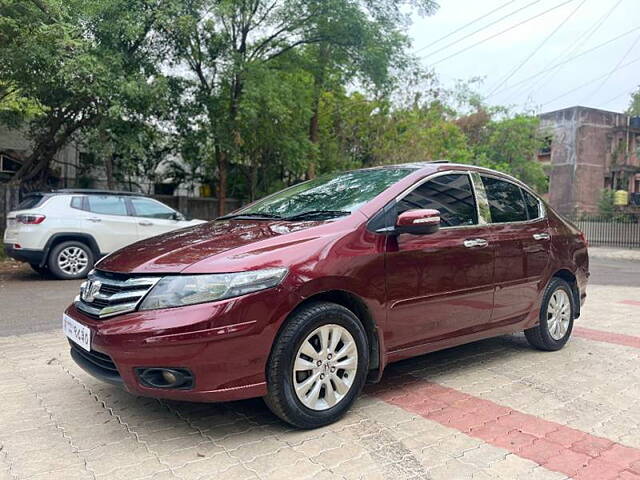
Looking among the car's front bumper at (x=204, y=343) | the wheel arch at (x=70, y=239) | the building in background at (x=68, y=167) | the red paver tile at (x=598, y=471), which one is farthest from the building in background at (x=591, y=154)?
the car's front bumper at (x=204, y=343)

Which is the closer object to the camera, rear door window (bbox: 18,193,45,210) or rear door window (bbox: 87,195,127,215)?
rear door window (bbox: 18,193,45,210)

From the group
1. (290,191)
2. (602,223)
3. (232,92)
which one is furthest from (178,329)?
(602,223)

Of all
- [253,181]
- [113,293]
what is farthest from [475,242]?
[253,181]

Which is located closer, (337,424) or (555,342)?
(337,424)

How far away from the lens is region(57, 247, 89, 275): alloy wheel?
31.0 ft

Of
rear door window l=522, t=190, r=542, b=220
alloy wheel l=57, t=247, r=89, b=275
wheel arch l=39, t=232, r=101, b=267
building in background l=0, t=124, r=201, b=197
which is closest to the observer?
rear door window l=522, t=190, r=542, b=220

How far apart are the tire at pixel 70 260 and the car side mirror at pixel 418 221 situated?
25.5 feet

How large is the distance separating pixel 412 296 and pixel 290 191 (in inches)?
60.1

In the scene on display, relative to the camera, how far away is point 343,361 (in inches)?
129

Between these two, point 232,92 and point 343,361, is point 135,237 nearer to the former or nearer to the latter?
point 232,92

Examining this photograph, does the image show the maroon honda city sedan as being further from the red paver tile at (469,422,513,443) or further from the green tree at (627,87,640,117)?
the green tree at (627,87,640,117)

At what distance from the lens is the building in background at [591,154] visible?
31594 millimetres

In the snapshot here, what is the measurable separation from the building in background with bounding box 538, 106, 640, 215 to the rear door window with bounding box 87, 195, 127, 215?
27.9 m

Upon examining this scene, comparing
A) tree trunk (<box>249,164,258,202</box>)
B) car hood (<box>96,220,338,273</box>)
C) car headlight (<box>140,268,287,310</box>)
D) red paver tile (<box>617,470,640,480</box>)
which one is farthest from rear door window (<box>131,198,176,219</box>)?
red paver tile (<box>617,470,640,480</box>)
